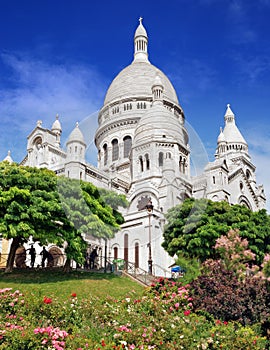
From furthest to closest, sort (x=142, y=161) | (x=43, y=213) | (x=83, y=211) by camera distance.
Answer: (x=142, y=161) → (x=43, y=213) → (x=83, y=211)

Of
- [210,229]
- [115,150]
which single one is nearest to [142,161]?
[115,150]

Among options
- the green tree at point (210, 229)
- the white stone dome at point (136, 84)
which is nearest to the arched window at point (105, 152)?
the white stone dome at point (136, 84)

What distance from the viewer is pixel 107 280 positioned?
24547 mm

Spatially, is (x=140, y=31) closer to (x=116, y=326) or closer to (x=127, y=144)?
(x=127, y=144)

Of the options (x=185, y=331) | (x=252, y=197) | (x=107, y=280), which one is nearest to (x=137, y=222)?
(x=107, y=280)

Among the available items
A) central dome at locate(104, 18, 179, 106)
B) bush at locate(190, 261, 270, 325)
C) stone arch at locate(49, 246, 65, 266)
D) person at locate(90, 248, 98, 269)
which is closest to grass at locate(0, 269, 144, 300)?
person at locate(90, 248, 98, 269)

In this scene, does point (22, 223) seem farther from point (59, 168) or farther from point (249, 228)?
point (59, 168)

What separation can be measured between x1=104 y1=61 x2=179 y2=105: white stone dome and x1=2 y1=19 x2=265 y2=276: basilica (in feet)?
0.51

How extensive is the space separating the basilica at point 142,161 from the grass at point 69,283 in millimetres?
2154

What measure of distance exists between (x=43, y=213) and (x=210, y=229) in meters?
11.4

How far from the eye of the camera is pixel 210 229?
29547mm

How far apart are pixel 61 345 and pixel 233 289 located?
275 inches

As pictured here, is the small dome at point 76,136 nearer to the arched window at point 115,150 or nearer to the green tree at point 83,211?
the green tree at point 83,211

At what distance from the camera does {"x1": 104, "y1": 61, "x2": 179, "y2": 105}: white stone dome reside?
6776 centimetres
